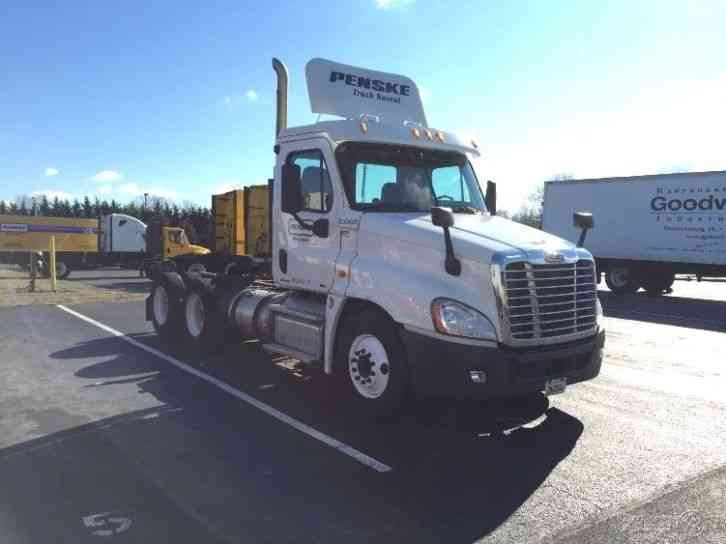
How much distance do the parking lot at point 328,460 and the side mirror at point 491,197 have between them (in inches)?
88.3

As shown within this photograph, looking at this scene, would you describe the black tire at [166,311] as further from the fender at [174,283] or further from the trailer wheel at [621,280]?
the trailer wheel at [621,280]

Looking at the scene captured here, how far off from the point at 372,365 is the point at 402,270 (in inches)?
37.6

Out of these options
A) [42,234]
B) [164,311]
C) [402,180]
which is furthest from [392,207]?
[42,234]

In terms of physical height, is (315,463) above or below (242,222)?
below

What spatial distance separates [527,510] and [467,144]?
4325 millimetres

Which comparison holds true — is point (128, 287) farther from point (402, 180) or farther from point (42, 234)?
point (402, 180)

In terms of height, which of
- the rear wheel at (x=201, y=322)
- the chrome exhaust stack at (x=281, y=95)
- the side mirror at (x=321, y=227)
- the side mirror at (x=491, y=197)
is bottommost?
the rear wheel at (x=201, y=322)

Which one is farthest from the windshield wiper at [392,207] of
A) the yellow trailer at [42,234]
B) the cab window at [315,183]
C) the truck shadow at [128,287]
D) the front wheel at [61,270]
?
the yellow trailer at [42,234]

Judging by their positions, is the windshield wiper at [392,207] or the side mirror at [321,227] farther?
the side mirror at [321,227]

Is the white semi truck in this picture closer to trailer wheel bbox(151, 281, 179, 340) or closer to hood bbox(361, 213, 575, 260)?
hood bbox(361, 213, 575, 260)

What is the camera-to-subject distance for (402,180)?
6.32 metres

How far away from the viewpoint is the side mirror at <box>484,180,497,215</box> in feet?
22.6

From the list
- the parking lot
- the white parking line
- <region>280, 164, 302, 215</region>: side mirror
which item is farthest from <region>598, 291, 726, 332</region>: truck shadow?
the white parking line

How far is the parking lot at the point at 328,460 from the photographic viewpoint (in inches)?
145
